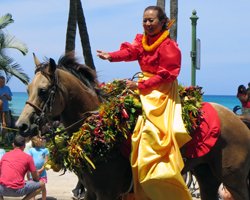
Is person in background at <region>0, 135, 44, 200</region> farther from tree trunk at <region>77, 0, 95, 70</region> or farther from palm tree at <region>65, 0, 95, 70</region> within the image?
tree trunk at <region>77, 0, 95, 70</region>

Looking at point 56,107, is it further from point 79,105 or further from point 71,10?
point 71,10

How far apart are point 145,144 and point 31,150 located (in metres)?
5.54

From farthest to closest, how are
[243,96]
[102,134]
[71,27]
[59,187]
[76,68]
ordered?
[71,27] < [59,187] < [243,96] < [76,68] < [102,134]

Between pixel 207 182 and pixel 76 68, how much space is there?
221 cm

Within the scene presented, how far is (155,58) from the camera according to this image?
7266 millimetres

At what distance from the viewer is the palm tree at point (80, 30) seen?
2109 centimetres

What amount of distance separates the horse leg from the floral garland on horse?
0.97 m

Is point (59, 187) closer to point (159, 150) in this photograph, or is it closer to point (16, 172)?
point (16, 172)

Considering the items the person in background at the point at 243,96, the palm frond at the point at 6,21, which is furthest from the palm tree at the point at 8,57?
the person in background at the point at 243,96

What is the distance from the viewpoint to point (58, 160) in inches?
289

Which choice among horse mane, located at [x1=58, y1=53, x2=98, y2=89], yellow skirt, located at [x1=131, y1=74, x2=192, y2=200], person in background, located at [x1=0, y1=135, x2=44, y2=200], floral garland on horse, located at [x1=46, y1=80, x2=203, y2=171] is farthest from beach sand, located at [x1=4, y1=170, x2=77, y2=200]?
yellow skirt, located at [x1=131, y1=74, x2=192, y2=200]

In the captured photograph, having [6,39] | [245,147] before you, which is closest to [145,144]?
[245,147]

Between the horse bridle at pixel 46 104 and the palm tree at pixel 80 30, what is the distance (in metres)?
13.4

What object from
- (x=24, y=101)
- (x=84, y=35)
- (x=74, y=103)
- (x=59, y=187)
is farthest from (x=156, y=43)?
(x=24, y=101)
